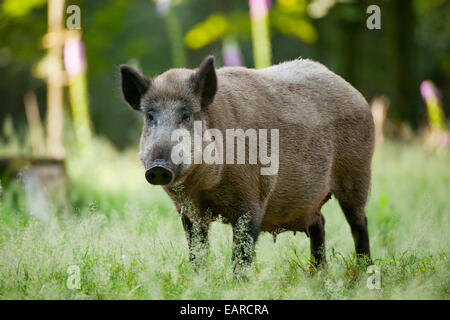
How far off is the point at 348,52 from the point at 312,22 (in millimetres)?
2259

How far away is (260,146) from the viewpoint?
4.68 metres

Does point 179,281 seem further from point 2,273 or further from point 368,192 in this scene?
point 368,192

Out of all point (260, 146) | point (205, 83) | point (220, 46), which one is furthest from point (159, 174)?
point (220, 46)

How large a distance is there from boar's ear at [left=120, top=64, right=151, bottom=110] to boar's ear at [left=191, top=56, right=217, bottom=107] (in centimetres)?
35

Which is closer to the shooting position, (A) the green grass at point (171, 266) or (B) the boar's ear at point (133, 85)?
(A) the green grass at point (171, 266)

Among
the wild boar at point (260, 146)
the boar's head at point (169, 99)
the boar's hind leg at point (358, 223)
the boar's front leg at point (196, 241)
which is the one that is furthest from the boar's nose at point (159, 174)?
the boar's hind leg at point (358, 223)

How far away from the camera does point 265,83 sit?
509 centimetres

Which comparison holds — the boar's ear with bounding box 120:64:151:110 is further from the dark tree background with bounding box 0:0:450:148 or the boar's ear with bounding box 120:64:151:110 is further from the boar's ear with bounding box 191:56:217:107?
the dark tree background with bounding box 0:0:450:148

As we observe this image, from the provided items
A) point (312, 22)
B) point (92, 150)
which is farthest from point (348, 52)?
point (92, 150)

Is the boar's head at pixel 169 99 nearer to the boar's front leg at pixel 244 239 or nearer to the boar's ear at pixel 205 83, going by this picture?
the boar's ear at pixel 205 83

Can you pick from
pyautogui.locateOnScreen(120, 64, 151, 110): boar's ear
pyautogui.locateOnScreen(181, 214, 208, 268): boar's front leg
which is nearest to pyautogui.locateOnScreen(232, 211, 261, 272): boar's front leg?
pyautogui.locateOnScreen(181, 214, 208, 268): boar's front leg

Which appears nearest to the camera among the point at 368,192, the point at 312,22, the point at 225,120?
the point at 225,120

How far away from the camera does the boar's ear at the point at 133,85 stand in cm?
438
